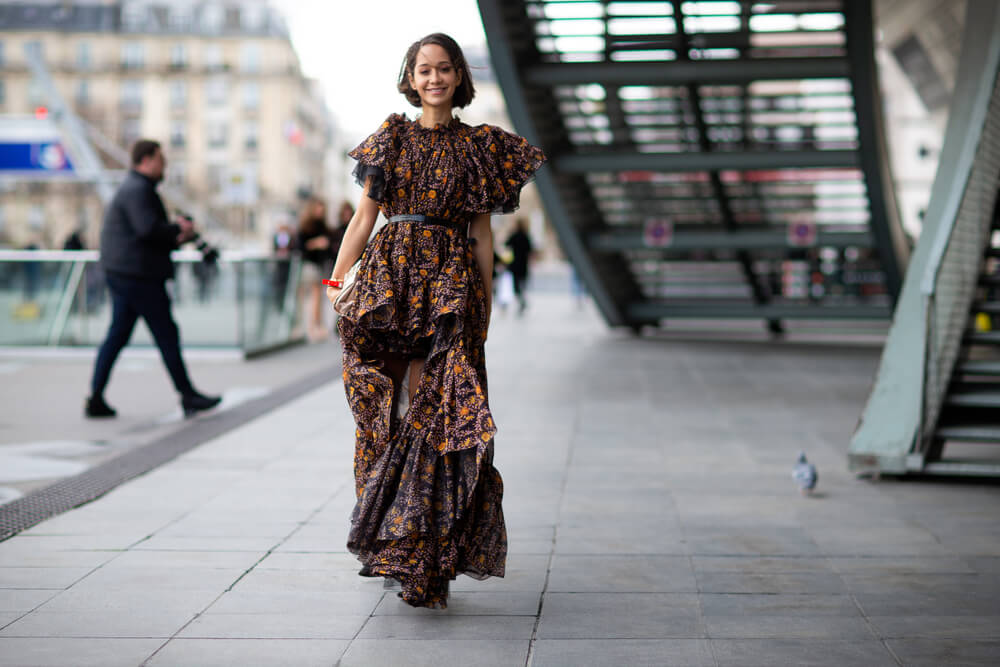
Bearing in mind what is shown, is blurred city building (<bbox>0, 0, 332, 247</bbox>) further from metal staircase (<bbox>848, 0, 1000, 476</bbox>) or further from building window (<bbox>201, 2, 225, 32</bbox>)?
metal staircase (<bbox>848, 0, 1000, 476</bbox>)

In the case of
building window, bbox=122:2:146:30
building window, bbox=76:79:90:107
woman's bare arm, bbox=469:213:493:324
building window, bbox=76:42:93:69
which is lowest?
woman's bare arm, bbox=469:213:493:324

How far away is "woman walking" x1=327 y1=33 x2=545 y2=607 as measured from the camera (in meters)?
4.27

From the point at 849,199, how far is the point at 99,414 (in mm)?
10882

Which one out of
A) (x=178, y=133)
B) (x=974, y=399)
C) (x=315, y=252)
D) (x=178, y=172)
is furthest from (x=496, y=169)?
(x=178, y=133)

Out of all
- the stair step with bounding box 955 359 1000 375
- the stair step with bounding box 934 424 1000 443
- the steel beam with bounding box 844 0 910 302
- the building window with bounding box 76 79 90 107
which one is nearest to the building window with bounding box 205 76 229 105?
the building window with bounding box 76 79 90 107

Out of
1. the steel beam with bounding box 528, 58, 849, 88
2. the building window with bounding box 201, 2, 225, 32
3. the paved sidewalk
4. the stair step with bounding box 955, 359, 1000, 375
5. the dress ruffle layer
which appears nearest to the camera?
the paved sidewalk

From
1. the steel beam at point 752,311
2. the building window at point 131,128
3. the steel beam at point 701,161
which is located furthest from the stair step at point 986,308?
the building window at point 131,128

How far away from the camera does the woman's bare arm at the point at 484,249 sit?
4.55m

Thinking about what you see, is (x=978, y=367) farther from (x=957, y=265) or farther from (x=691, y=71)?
(x=691, y=71)

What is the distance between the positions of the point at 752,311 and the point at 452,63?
13809mm

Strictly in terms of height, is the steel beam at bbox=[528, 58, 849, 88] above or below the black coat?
above

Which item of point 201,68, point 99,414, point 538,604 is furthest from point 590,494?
point 201,68

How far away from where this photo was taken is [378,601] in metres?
4.52

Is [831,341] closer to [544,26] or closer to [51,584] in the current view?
[544,26]
